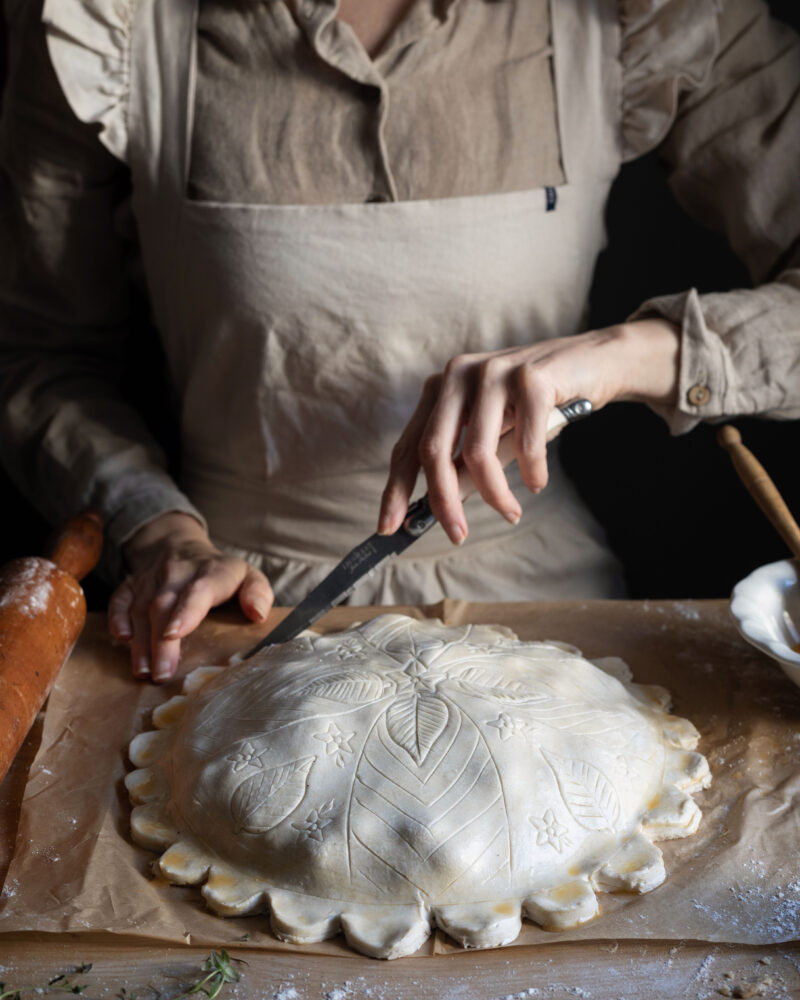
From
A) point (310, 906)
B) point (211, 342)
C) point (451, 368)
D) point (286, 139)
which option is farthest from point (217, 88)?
point (310, 906)

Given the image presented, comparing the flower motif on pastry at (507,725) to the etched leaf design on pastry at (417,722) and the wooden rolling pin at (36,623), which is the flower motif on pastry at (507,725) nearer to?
the etched leaf design on pastry at (417,722)

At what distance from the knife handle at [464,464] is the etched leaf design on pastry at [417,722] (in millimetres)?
232

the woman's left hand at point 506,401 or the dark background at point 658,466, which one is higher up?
the woman's left hand at point 506,401

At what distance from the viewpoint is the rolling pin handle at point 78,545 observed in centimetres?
137

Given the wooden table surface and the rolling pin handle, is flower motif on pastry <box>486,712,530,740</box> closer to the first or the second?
the wooden table surface

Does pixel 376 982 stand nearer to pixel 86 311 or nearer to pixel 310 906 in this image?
pixel 310 906

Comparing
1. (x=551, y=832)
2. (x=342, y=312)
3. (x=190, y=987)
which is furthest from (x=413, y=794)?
(x=342, y=312)

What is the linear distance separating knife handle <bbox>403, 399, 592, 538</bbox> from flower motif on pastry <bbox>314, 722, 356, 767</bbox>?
0.95 feet

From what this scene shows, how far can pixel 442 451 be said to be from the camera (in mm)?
1158

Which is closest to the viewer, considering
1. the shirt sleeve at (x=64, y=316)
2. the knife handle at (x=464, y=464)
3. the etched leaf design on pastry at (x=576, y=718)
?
the etched leaf design on pastry at (x=576, y=718)

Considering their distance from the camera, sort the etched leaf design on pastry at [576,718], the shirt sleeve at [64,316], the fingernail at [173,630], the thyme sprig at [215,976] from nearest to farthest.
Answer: the thyme sprig at [215,976]
the etched leaf design on pastry at [576,718]
the fingernail at [173,630]
the shirt sleeve at [64,316]

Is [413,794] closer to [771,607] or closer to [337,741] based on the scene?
[337,741]

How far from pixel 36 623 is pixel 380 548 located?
0.43 meters

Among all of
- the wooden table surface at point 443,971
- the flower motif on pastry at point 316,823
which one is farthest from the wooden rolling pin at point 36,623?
the flower motif on pastry at point 316,823
